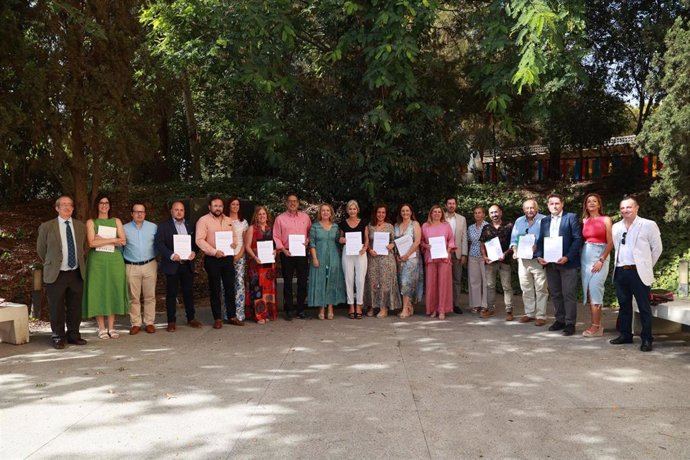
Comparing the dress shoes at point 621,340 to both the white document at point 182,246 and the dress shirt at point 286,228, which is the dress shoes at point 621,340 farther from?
the white document at point 182,246

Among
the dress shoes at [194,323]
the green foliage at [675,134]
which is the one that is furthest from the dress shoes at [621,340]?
the dress shoes at [194,323]

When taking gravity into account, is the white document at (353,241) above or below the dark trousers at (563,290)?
above

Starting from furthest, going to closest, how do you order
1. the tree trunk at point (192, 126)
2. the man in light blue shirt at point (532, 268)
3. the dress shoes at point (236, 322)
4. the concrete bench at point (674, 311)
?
the tree trunk at point (192, 126), the dress shoes at point (236, 322), the man in light blue shirt at point (532, 268), the concrete bench at point (674, 311)

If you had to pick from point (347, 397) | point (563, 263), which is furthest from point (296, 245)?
point (347, 397)

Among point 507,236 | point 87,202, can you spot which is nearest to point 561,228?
point 507,236

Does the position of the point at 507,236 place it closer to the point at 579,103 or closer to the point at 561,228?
the point at 561,228

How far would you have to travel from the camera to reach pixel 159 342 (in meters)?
7.23

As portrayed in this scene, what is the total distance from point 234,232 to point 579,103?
11.1m

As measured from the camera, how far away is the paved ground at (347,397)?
3.95 meters

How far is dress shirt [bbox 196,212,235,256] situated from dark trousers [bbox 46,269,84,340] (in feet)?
5.27

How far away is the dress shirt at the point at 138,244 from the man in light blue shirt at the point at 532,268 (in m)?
5.06

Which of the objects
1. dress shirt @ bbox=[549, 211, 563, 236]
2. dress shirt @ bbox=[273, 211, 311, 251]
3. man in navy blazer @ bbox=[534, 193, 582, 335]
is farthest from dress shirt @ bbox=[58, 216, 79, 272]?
dress shirt @ bbox=[549, 211, 563, 236]

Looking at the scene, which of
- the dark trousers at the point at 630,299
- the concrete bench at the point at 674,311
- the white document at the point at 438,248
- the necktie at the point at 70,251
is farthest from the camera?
the white document at the point at 438,248

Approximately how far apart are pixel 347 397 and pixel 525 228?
4.34 metres
